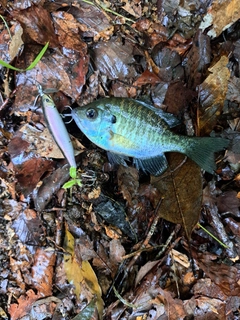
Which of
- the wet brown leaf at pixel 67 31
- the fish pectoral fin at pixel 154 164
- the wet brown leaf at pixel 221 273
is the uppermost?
the wet brown leaf at pixel 67 31

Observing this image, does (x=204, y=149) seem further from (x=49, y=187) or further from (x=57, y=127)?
(x=49, y=187)

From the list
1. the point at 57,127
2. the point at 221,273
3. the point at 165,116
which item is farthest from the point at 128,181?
the point at 221,273

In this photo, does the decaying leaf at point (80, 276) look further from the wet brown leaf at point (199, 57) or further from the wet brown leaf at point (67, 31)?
the wet brown leaf at point (199, 57)

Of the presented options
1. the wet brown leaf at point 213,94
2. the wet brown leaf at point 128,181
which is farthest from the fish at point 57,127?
the wet brown leaf at point 213,94

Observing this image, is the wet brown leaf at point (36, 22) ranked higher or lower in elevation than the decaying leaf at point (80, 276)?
higher

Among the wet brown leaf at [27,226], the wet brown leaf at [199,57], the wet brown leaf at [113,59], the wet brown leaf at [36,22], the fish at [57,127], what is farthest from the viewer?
the wet brown leaf at [199,57]

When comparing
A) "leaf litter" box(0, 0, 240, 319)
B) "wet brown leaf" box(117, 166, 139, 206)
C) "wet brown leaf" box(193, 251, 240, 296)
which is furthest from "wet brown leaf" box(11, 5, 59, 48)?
"wet brown leaf" box(193, 251, 240, 296)

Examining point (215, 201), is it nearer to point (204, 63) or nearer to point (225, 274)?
point (225, 274)
